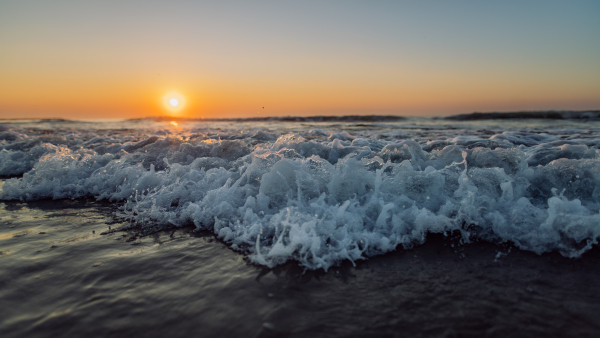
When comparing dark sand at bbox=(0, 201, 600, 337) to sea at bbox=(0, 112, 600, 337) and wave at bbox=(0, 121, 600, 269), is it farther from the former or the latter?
wave at bbox=(0, 121, 600, 269)

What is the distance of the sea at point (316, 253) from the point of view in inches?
65.7

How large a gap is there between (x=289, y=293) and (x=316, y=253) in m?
0.45

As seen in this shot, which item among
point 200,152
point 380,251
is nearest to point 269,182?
point 380,251

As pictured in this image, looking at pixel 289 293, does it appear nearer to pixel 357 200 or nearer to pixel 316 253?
pixel 316 253

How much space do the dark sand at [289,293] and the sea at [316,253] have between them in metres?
0.01

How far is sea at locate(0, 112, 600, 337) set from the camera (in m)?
1.67

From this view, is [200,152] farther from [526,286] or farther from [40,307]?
[526,286]

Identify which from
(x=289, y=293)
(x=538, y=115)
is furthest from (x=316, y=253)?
(x=538, y=115)

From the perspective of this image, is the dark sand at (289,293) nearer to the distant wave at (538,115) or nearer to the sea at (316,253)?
the sea at (316,253)

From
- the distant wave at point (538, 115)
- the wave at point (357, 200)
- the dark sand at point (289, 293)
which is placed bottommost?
the dark sand at point (289, 293)

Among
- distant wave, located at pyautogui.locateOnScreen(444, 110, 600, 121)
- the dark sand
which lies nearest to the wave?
the dark sand

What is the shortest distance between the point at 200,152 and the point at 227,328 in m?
4.43

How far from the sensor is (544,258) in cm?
225

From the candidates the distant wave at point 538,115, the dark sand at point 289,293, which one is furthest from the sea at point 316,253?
the distant wave at point 538,115
